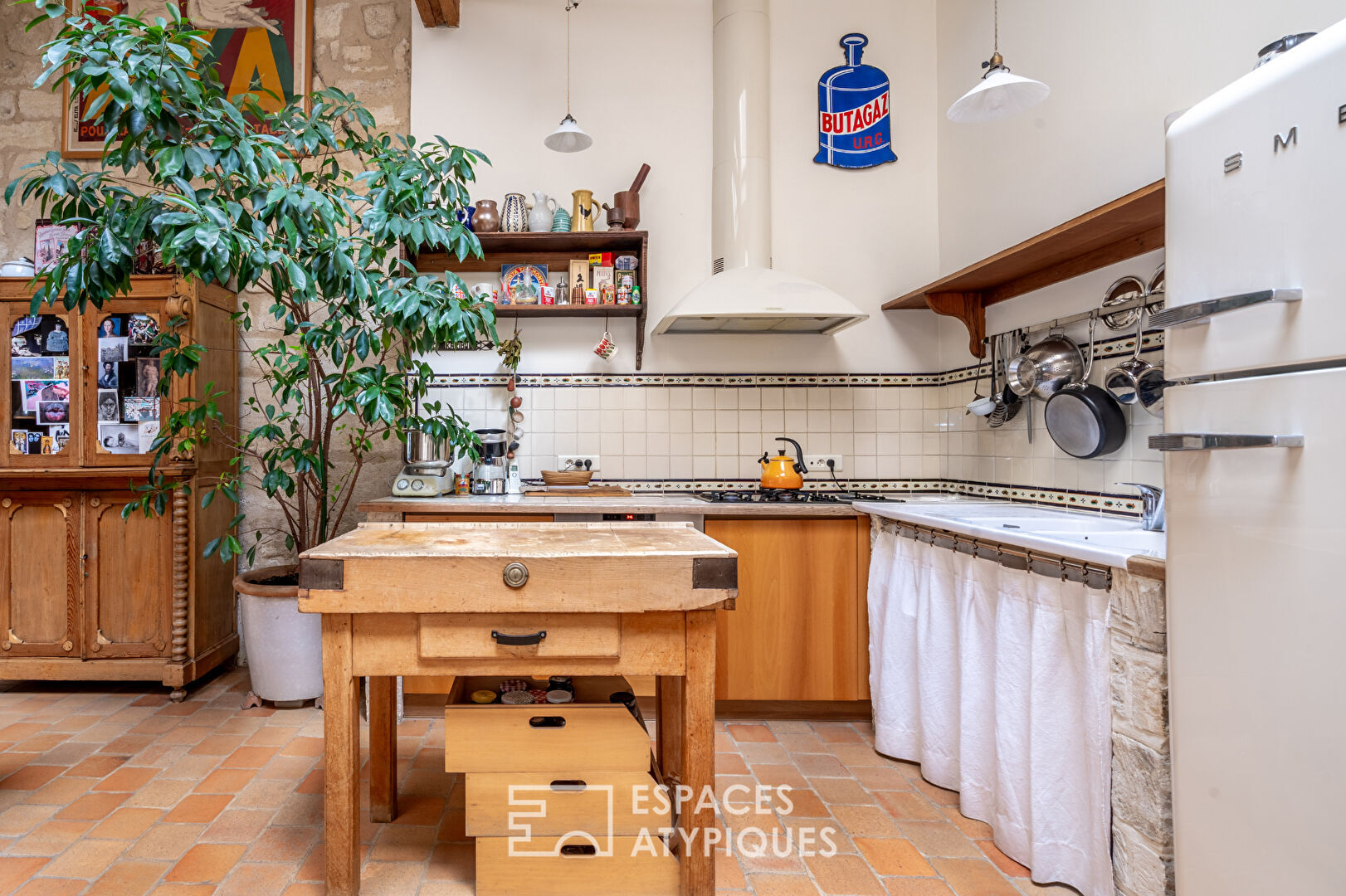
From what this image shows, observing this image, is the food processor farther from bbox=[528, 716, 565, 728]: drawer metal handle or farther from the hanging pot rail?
the hanging pot rail

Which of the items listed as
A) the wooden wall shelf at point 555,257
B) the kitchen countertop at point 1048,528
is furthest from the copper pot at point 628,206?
the kitchen countertop at point 1048,528

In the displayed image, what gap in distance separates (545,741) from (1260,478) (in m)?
1.48

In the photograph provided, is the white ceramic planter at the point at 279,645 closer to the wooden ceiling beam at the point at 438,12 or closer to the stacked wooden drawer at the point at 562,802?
the stacked wooden drawer at the point at 562,802

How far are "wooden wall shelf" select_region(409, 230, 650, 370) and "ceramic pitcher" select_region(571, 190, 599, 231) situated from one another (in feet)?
0.22

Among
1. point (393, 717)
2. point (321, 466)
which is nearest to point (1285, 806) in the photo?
point (393, 717)

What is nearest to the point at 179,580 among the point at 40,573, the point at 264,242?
the point at 40,573

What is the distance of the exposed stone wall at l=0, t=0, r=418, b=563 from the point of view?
3564 mm

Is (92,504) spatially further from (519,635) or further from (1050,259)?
(1050,259)

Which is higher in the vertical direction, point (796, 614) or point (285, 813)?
point (796, 614)

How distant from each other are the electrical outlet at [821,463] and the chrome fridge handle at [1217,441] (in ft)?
7.16

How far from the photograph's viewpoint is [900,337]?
139 inches

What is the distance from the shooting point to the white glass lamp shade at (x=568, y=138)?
2.92 meters

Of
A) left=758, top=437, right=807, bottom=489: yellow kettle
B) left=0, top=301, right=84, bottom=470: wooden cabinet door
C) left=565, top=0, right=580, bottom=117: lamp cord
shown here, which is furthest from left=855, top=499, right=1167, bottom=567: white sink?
left=0, top=301, right=84, bottom=470: wooden cabinet door

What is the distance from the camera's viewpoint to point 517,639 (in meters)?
1.44
